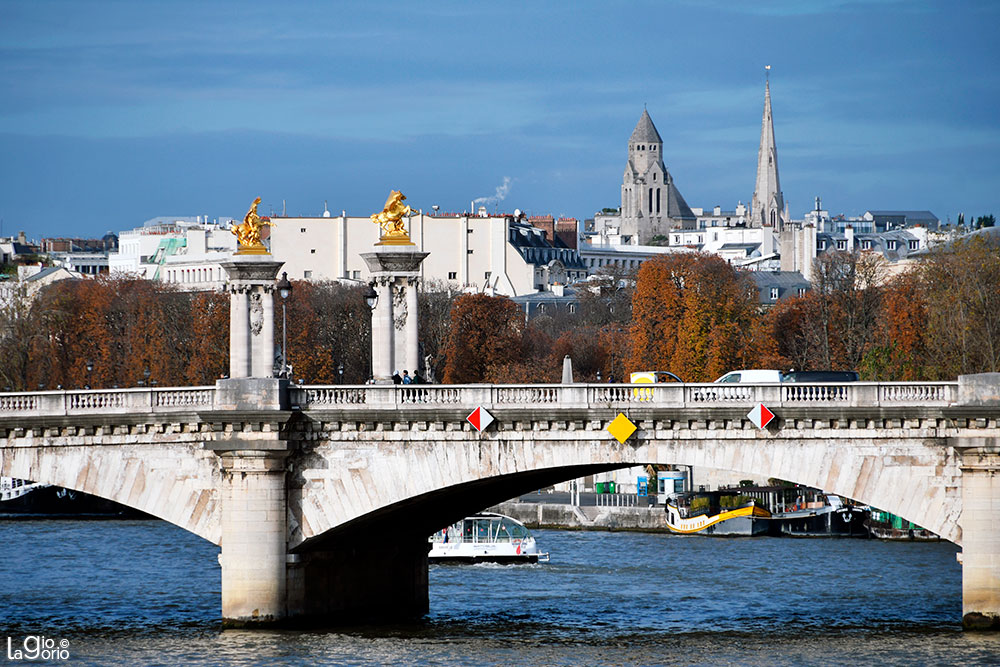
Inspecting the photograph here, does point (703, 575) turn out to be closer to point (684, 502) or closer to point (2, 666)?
point (684, 502)

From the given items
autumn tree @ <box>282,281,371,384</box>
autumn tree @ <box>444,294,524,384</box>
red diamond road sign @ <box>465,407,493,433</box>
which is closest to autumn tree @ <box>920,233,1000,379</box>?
autumn tree @ <box>444,294,524,384</box>

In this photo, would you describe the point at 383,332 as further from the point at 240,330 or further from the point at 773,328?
the point at 773,328

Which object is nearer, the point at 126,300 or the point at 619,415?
the point at 619,415

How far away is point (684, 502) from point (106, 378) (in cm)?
3582

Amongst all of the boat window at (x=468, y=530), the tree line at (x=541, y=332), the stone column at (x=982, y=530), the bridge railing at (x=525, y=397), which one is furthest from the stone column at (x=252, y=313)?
the tree line at (x=541, y=332)

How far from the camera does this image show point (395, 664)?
40125 millimetres

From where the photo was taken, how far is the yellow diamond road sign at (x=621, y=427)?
40844mm

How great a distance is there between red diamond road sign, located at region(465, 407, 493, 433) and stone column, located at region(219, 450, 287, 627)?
404 cm

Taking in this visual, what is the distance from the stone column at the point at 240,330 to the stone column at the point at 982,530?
706 inches

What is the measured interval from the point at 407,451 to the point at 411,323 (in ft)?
23.2

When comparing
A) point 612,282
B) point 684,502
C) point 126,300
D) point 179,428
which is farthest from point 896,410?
point 612,282

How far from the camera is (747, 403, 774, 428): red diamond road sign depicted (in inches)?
1582

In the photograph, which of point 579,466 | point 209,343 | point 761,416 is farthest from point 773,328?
point 761,416

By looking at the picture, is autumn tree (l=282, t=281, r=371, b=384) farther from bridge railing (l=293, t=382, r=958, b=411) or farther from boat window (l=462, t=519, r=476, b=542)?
bridge railing (l=293, t=382, r=958, b=411)
